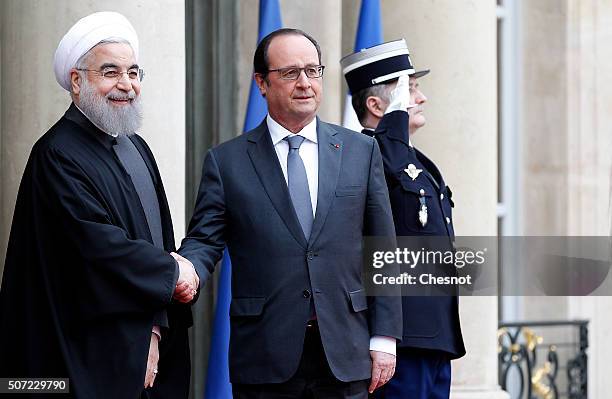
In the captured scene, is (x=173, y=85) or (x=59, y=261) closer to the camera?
(x=59, y=261)

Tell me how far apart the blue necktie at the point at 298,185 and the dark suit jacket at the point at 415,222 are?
2.38ft

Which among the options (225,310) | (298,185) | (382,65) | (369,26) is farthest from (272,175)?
(369,26)

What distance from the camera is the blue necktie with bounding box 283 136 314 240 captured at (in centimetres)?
457

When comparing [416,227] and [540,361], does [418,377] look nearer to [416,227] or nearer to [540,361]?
[416,227]

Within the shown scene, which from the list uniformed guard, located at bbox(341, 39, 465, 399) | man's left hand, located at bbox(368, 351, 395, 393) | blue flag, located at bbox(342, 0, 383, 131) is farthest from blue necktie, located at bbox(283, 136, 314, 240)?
blue flag, located at bbox(342, 0, 383, 131)

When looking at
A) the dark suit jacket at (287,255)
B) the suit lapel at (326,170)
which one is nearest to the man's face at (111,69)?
the dark suit jacket at (287,255)

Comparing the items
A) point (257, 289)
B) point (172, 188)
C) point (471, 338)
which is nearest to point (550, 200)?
point (471, 338)

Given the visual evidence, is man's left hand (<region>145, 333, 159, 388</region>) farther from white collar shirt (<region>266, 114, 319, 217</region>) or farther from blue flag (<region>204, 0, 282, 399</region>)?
blue flag (<region>204, 0, 282, 399</region>)

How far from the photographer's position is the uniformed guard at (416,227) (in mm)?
5215

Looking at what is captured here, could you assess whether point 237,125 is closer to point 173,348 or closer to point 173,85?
point 173,85

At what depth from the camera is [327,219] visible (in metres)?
4.54

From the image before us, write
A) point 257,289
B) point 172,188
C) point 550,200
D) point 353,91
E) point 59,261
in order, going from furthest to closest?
1. point 550,200
2. point 353,91
3. point 172,188
4. point 257,289
5. point 59,261

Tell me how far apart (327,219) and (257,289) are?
0.33m

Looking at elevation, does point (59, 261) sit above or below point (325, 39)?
below
